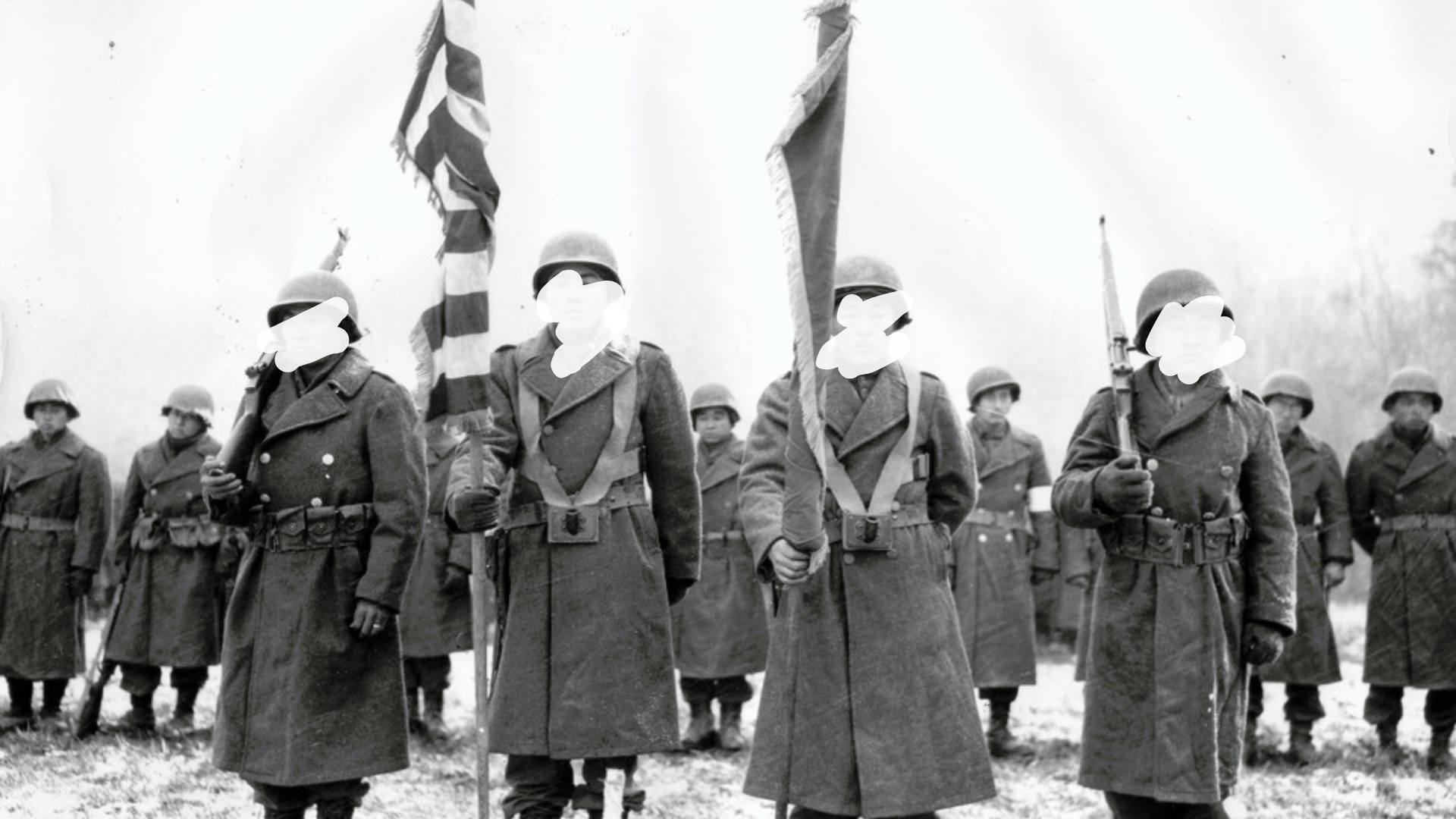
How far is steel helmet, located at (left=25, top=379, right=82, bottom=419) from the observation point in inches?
350

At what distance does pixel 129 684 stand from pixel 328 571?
14.6 ft

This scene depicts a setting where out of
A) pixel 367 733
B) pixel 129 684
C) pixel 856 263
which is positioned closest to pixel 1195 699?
pixel 856 263

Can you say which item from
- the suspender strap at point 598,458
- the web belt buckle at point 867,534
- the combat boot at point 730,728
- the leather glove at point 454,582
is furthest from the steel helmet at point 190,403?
the web belt buckle at point 867,534

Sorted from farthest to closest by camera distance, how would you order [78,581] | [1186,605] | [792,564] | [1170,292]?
1. [78,581]
2. [1170,292]
3. [1186,605]
4. [792,564]

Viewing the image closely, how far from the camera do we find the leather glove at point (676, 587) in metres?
4.90

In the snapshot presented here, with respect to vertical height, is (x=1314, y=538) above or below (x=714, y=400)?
below

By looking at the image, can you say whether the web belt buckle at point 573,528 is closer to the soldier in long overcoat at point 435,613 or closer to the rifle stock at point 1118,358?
the rifle stock at point 1118,358

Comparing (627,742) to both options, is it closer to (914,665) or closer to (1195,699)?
(914,665)

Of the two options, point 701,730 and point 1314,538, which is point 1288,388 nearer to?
point 1314,538

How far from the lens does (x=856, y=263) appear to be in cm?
452

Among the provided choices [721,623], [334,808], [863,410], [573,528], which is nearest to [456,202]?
[573,528]

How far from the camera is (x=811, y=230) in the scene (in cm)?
388

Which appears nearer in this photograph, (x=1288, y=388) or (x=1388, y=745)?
(x=1388, y=745)

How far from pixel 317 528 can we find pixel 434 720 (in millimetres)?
3598
